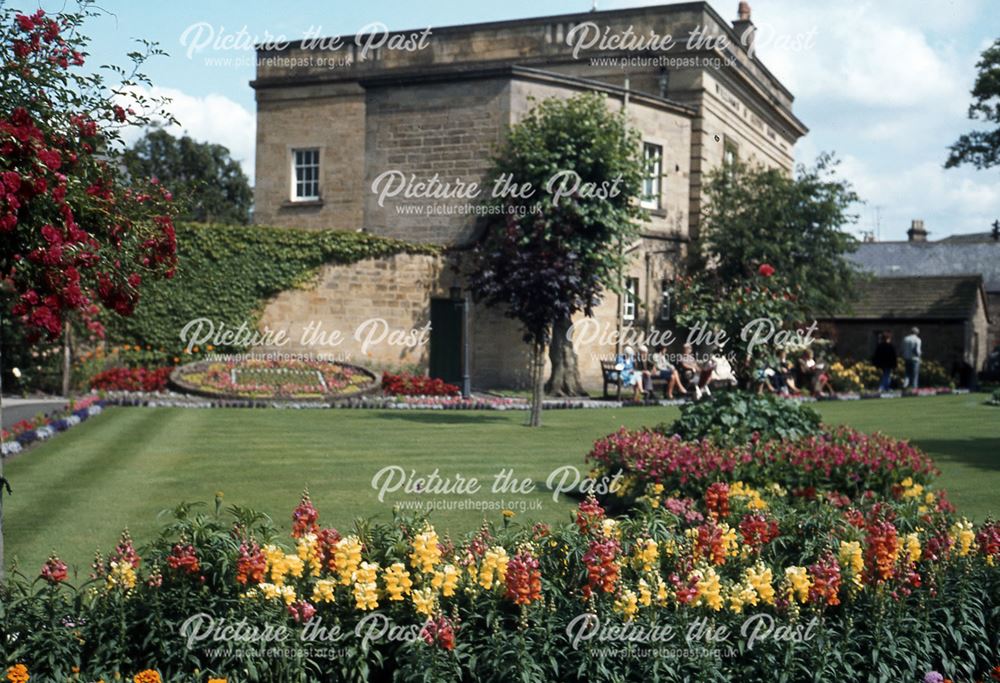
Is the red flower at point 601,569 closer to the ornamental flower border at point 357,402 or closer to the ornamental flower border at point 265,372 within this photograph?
the ornamental flower border at point 357,402

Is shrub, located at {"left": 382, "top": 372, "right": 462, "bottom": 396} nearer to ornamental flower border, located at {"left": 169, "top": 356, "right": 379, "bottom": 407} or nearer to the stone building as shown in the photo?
ornamental flower border, located at {"left": 169, "top": 356, "right": 379, "bottom": 407}

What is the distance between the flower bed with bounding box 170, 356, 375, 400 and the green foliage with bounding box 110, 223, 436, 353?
6.31 ft

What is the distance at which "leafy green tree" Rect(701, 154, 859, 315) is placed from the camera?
98.4ft

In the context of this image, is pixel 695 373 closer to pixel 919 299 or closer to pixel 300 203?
pixel 300 203

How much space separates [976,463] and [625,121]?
1543 cm

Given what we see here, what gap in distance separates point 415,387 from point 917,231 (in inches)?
1967

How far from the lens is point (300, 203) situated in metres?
31.9

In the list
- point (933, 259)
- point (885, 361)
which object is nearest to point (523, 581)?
point (885, 361)

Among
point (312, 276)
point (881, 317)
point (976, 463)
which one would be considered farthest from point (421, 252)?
point (881, 317)

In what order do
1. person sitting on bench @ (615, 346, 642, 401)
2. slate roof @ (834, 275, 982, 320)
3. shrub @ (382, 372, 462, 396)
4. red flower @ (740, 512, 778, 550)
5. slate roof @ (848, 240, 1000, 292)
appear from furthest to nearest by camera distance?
1. slate roof @ (848, 240, 1000, 292)
2. slate roof @ (834, 275, 982, 320)
3. person sitting on bench @ (615, 346, 642, 401)
4. shrub @ (382, 372, 462, 396)
5. red flower @ (740, 512, 778, 550)

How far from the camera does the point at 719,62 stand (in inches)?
1250

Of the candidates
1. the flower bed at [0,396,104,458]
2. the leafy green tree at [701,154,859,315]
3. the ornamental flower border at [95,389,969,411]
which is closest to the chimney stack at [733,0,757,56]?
the leafy green tree at [701,154,859,315]

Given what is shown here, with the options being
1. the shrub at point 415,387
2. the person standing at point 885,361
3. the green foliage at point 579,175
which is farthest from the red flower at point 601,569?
the person standing at point 885,361

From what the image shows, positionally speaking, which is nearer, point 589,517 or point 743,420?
point 589,517
